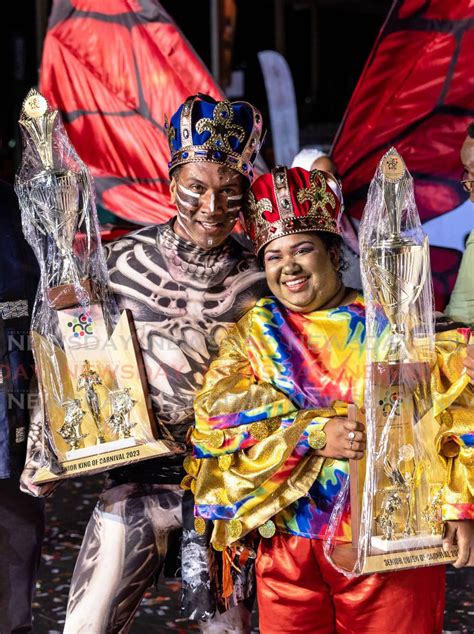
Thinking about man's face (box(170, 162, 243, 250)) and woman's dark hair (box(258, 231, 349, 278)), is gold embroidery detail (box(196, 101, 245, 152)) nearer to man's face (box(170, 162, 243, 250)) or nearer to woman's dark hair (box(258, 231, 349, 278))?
man's face (box(170, 162, 243, 250))

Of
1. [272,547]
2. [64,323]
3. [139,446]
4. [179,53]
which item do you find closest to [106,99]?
[179,53]

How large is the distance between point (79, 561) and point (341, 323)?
803mm

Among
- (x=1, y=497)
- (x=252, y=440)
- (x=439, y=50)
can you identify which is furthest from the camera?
(x=439, y=50)

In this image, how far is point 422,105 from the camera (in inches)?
110

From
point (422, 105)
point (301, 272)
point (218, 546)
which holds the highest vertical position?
point (422, 105)

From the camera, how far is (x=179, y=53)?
299 cm

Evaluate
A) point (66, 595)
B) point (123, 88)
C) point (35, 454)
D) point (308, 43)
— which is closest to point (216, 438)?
point (35, 454)

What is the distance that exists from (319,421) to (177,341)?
424 millimetres

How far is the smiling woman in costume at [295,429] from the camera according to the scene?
1.93m

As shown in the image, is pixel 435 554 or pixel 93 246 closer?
pixel 435 554

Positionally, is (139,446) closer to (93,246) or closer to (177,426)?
(177,426)

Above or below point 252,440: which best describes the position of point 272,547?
below

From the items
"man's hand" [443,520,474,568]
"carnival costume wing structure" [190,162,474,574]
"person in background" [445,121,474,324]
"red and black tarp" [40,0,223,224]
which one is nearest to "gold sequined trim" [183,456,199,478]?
"carnival costume wing structure" [190,162,474,574]

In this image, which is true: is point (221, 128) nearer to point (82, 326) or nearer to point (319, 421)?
point (82, 326)
